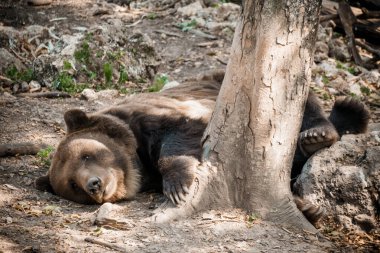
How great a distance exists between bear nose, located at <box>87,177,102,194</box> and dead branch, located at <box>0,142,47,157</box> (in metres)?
1.43

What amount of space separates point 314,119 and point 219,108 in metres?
1.71

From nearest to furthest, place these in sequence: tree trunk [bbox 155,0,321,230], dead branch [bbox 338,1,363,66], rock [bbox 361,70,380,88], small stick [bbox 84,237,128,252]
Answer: small stick [bbox 84,237,128,252], tree trunk [bbox 155,0,321,230], rock [bbox 361,70,380,88], dead branch [bbox 338,1,363,66]

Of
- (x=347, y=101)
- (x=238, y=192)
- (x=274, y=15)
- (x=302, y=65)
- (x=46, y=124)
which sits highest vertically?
(x=274, y=15)

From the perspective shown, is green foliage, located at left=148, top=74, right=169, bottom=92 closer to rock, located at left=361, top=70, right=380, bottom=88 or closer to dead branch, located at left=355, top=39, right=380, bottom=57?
rock, located at left=361, top=70, right=380, bottom=88

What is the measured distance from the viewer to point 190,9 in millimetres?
11938

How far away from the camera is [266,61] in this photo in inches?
174

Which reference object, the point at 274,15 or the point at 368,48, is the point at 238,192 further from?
the point at 368,48

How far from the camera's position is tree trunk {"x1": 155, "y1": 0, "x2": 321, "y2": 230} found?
437cm

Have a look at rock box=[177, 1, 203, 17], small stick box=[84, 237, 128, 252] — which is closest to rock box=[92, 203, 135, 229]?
small stick box=[84, 237, 128, 252]

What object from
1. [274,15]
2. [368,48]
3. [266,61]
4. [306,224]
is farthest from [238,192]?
[368,48]

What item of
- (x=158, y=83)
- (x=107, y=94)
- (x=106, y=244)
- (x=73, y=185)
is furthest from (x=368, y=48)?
(x=106, y=244)

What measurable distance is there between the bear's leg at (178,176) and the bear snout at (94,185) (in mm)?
583

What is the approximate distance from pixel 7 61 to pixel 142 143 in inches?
147

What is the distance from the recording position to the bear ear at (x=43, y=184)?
5547 millimetres
